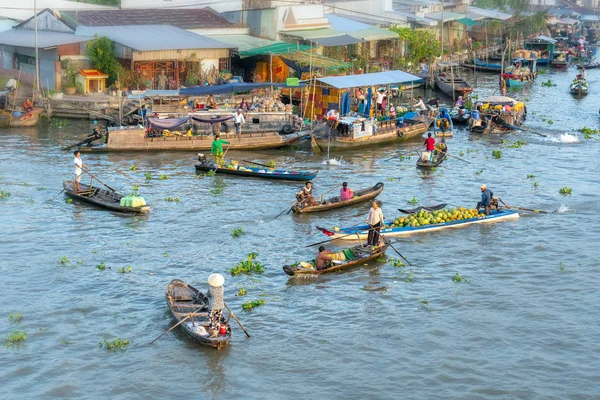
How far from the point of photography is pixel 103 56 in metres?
47.1

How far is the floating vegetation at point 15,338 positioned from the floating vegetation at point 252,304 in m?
5.11

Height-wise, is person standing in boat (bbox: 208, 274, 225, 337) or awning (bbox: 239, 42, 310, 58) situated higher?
awning (bbox: 239, 42, 310, 58)

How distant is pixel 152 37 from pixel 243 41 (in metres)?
6.49

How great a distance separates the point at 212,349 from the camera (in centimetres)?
1939

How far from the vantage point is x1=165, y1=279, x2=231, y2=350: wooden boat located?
63.2ft

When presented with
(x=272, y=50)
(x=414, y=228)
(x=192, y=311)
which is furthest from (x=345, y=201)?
(x=272, y=50)

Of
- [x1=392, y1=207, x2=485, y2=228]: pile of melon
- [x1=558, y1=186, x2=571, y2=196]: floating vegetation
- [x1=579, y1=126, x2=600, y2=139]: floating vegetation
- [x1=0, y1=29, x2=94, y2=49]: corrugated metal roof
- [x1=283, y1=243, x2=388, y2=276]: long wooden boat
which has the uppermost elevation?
[x1=0, y1=29, x2=94, y2=49]: corrugated metal roof

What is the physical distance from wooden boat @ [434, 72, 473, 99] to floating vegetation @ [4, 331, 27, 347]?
41281mm

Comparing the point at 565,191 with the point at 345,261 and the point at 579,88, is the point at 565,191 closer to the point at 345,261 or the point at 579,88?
the point at 345,261

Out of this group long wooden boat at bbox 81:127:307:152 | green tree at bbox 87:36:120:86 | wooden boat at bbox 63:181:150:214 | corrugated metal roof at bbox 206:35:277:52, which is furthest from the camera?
corrugated metal roof at bbox 206:35:277:52

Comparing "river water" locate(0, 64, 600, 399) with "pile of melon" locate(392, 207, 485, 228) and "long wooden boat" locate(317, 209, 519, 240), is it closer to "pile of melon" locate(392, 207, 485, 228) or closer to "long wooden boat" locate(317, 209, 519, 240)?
"long wooden boat" locate(317, 209, 519, 240)

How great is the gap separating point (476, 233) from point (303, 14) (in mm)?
32027

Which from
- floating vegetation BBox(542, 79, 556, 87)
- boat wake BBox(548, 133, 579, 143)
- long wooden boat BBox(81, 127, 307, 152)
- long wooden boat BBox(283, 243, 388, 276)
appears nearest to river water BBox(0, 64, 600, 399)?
long wooden boat BBox(283, 243, 388, 276)

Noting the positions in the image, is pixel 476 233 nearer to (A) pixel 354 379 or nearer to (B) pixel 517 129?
(A) pixel 354 379
